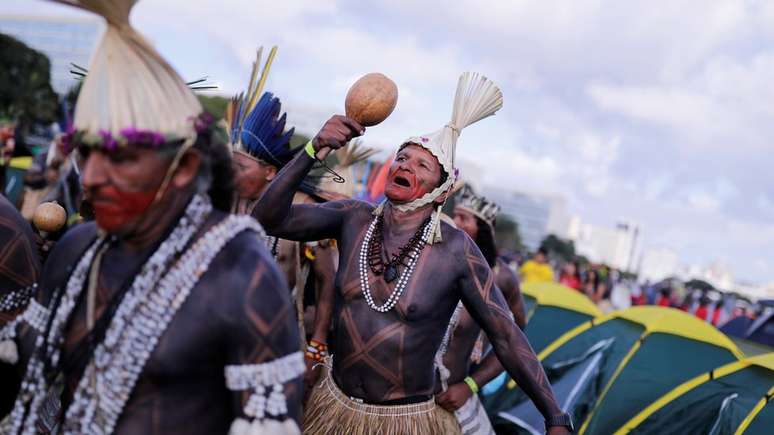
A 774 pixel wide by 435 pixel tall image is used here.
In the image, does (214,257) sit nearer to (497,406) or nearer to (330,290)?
(330,290)

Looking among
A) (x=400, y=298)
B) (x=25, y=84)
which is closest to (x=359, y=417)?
(x=400, y=298)

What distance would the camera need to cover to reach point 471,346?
15.2ft

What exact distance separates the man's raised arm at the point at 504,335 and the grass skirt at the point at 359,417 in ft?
1.65

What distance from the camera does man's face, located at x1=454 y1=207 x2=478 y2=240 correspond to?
17.9 ft

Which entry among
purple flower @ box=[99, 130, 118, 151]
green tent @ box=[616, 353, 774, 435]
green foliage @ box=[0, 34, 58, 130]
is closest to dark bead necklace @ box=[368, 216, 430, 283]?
purple flower @ box=[99, 130, 118, 151]

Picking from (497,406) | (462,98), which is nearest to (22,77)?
(497,406)

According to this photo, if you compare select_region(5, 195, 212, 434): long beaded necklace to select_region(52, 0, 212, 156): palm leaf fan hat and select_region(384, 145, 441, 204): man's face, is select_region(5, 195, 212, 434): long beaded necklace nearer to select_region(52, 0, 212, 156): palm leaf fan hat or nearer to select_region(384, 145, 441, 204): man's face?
select_region(52, 0, 212, 156): palm leaf fan hat

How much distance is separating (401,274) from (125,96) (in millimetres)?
1738

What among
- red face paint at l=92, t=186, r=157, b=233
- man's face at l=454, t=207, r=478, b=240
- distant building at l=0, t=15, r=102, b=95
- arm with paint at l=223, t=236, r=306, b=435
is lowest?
distant building at l=0, t=15, r=102, b=95

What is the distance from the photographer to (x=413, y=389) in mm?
3266

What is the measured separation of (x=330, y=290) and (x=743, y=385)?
3.15 meters

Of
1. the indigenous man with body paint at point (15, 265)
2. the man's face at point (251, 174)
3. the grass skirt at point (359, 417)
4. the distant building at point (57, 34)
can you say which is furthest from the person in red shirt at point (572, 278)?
the distant building at point (57, 34)

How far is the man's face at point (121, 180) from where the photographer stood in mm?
1733

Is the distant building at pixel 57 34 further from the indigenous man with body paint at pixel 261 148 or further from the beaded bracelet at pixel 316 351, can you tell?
the beaded bracelet at pixel 316 351
